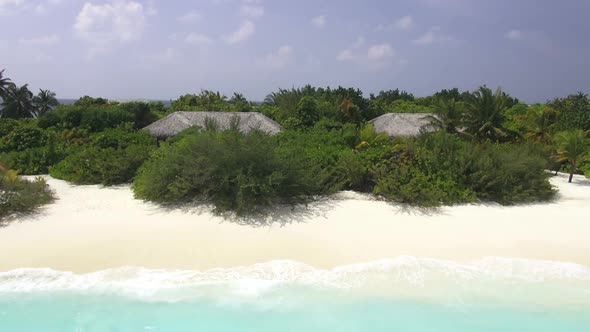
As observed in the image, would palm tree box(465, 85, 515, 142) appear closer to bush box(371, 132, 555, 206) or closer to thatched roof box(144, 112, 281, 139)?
bush box(371, 132, 555, 206)

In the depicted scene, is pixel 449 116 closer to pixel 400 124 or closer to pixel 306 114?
pixel 400 124

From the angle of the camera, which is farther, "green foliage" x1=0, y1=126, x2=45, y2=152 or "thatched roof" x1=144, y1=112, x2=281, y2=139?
"thatched roof" x1=144, y1=112, x2=281, y2=139

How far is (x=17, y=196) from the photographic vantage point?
8.70 meters

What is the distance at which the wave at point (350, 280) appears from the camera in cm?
591

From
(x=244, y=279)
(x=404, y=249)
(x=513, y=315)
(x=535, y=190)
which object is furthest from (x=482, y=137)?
(x=244, y=279)

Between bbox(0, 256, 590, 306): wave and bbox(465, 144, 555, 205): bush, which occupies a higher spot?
bbox(465, 144, 555, 205): bush

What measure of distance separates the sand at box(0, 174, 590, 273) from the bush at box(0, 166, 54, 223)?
0.33 m

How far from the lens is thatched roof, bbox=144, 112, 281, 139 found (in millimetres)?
18688

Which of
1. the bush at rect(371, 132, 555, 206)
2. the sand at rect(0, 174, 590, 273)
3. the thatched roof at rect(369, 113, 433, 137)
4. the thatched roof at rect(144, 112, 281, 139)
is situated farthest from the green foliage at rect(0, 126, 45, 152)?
the thatched roof at rect(369, 113, 433, 137)

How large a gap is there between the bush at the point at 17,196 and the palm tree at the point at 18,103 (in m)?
36.2

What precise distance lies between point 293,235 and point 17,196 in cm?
647

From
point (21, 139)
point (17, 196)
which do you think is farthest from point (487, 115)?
point (21, 139)

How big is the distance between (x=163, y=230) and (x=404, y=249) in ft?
16.4

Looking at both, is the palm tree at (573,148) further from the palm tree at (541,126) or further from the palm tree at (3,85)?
the palm tree at (3,85)
